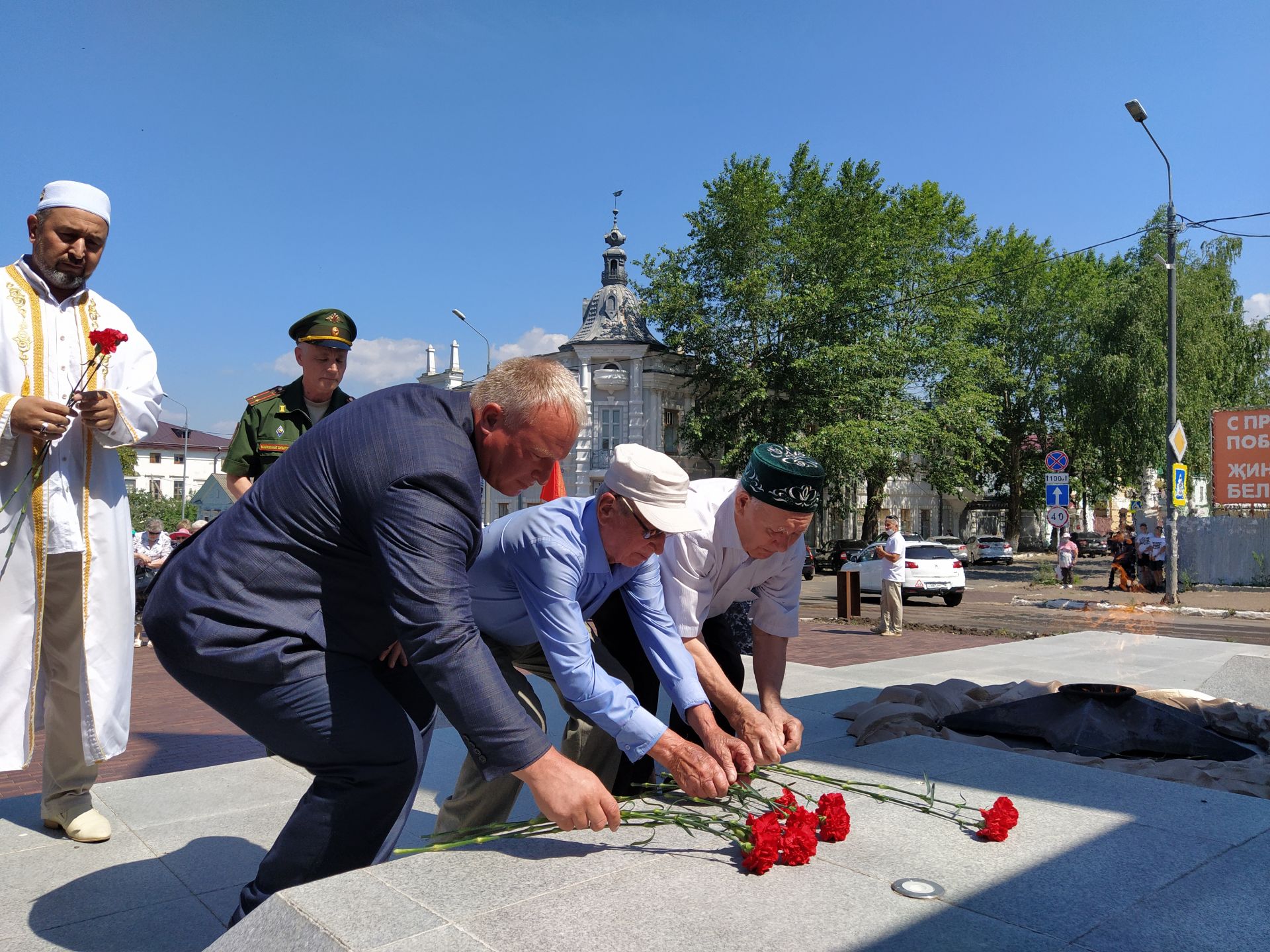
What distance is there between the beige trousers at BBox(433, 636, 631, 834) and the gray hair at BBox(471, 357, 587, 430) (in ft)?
3.80

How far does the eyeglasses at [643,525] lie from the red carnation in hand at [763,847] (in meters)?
0.81

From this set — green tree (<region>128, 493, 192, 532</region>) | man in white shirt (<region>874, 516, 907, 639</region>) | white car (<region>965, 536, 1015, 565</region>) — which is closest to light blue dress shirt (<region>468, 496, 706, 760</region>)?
man in white shirt (<region>874, 516, 907, 639</region>)

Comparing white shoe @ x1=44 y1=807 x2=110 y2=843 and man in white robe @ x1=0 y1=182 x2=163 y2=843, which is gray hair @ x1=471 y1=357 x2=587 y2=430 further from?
white shoe @ x1=44 y1=807 x2=110 y2=843

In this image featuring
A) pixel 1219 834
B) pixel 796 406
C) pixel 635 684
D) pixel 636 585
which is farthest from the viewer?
pixel 796 406

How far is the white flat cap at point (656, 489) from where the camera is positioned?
2.71 meters

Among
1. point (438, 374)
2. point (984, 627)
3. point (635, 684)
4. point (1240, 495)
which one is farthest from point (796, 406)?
point (635, 684)

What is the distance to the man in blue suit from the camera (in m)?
2.10

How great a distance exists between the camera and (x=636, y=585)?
329 cm

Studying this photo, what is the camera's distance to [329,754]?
2.26 m

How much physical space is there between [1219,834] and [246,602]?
109 inches

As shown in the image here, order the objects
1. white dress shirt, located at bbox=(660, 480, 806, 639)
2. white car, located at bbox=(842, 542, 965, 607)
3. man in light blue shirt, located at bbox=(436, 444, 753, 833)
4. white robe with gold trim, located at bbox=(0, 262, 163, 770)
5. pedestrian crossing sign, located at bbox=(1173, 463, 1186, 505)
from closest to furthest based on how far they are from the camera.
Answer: man in light blue shirt, located at bbox=(436, 444, 753, 833)
white robe with gold trim, located at bbox=(0, 262, 163, 770)
white dress shirt, located at bbox=(660, 480, 806, 639)
pedestrian crossing sign, located at bbox=(1173, 463, 1186, 505)
white car, located at bbox=(842, 542, 965, 607)

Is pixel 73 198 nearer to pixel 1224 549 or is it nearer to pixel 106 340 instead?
pixel 106 340

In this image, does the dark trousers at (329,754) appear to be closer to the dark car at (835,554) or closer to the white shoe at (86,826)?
the white shoe at (86,826)

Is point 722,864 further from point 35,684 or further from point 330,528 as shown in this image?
point 35,684
